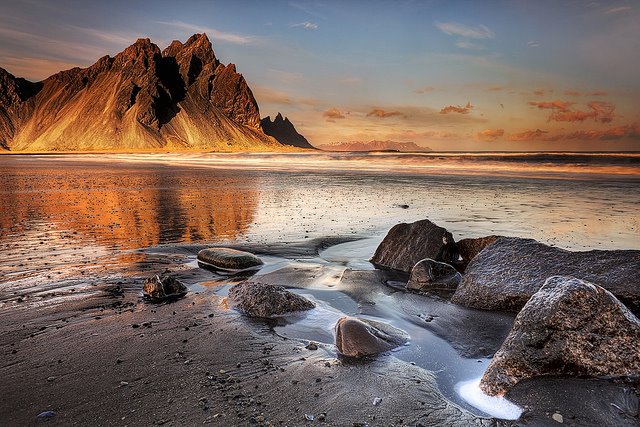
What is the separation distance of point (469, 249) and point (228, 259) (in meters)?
5.70

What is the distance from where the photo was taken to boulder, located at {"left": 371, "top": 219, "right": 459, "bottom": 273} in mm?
10141

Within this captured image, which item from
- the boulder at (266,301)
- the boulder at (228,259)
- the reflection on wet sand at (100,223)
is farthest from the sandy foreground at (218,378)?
the reflection on wet sand at (100,223)

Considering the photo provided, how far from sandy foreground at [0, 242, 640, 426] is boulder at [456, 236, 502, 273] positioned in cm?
316

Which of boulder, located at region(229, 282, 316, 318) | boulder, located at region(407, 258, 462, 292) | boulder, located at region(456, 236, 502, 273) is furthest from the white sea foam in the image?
boulder, located at region(456, 236, 502, 273)

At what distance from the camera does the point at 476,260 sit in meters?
8.32

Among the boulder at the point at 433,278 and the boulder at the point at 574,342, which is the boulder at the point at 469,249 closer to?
the boulder at the point at 433,278

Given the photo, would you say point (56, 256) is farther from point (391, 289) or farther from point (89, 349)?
point (391, 289)

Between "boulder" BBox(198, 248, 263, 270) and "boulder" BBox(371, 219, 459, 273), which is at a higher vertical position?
"boulder" BBox(371, 219, 459, 273)

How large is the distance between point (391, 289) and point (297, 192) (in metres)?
19.0

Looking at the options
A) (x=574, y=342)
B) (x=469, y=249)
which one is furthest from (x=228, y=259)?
(x=574, y=342)

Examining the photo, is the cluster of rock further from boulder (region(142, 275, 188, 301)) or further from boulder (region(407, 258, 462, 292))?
boulder (region(142, 275, 188, 301))

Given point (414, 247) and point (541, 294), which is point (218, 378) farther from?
point (414, 247)

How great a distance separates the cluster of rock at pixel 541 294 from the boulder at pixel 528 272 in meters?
0.01

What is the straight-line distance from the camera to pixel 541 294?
546cm
